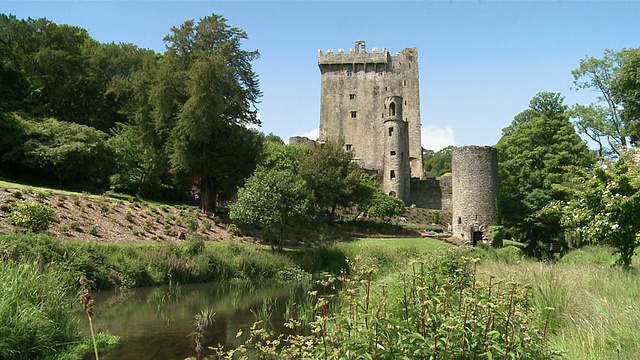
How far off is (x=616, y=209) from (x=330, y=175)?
26377mm

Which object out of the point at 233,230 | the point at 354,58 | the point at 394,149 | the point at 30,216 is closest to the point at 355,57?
the point at 354,58

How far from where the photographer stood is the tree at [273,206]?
23.7 m

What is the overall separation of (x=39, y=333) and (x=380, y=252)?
1483 cm

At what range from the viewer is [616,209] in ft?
35.0

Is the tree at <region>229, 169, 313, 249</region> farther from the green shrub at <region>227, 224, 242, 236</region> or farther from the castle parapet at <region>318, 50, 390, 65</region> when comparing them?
the castle parapet at <region>318, 50, 390, 65</region>

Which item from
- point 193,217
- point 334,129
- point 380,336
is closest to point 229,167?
point 193,217

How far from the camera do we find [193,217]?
89.5ft

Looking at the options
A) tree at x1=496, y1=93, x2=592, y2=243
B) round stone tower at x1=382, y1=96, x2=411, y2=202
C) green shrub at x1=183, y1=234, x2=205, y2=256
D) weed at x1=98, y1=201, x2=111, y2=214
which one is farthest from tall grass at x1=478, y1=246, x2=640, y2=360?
round stone tower at x1=382, y1=96, x2=411, y2=202

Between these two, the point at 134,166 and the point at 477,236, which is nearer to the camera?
the point at 477,236

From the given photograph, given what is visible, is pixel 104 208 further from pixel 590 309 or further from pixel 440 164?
pixel 440 164

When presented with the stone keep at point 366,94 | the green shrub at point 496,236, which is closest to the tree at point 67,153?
the green shrub at point 496,236

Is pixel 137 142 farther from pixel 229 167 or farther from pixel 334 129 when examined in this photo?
pixel 334 129

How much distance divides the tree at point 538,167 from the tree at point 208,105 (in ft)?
58.3

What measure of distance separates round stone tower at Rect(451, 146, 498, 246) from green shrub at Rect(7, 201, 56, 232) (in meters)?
25.8
